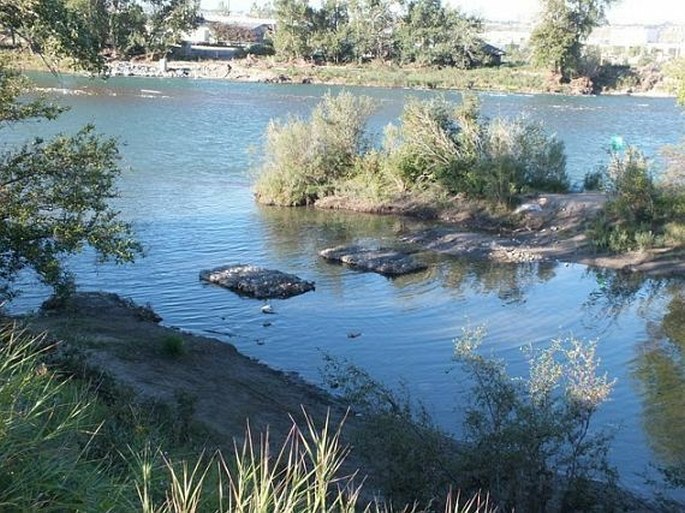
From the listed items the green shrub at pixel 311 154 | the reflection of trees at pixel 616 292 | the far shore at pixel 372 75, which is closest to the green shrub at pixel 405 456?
the reflection of trees at pixel 616 292

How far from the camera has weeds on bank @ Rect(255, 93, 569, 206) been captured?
108 ft

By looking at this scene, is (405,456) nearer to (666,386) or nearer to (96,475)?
(96,475)

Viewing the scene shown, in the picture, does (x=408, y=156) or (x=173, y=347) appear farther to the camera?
(x=408, y=156)

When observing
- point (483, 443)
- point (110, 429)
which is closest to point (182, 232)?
point (483, 443)

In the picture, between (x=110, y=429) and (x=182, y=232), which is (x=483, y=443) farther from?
(x=182, y=232)

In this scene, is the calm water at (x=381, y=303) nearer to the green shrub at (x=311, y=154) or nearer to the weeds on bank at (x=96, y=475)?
the green shrub at (x=311, y=154)

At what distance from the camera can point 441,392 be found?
50.8 feet

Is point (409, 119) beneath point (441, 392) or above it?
above

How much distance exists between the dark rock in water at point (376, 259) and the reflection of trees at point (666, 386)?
748cm

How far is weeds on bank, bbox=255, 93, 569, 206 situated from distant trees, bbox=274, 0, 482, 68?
69423 millimetres

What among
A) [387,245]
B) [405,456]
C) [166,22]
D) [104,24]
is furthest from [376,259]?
[166,22]

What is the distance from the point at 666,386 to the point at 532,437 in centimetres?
828

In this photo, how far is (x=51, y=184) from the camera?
12.9 meters

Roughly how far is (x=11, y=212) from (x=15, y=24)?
2.75 metres
